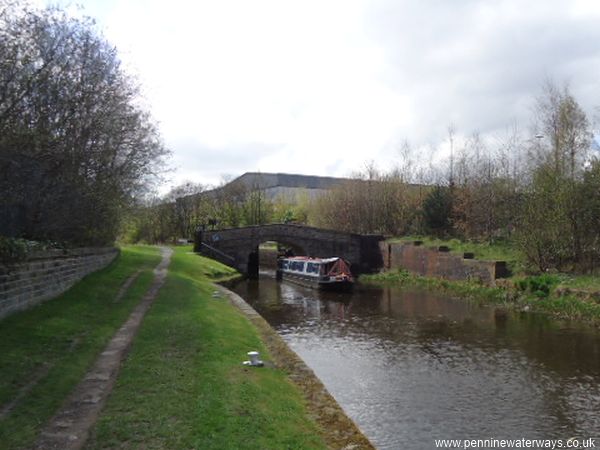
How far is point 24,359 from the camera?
828cm

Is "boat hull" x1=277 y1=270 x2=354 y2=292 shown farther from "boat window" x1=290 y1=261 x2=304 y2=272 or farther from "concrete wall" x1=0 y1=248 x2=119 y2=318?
"concrete wall" x1=0 y1=248 x2=119 y2=318

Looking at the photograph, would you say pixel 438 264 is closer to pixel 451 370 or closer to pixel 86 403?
pixel 451 370

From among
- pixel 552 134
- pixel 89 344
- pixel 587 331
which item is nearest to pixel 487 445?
pixel 89 344

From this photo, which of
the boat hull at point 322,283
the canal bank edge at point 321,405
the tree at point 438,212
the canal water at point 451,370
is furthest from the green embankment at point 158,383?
the tree at point 438,212

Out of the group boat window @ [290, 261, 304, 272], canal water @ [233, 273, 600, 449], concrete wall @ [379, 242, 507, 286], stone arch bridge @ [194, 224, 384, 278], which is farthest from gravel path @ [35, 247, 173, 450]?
stone arch bridge @ [194, 224, 384, 278]

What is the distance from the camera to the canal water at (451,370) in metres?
9.05

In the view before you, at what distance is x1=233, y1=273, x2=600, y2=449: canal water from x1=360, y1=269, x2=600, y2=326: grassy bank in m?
0.97

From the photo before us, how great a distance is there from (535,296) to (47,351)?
1804 cm

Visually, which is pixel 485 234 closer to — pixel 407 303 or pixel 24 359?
pixel 407 303

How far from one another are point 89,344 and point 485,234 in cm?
2682

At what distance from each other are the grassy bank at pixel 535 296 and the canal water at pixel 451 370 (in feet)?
3.17

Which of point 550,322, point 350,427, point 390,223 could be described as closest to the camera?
point 350,427

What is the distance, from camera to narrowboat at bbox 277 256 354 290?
30.5 m

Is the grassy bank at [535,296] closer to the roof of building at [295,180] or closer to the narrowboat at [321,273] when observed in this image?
the narrowboat at [321,273]
